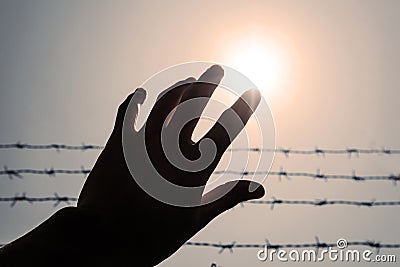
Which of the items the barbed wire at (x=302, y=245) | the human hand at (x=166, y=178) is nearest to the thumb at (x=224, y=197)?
the human hand at (x=166, y=178)

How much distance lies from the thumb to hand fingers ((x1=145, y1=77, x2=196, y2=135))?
51 mm

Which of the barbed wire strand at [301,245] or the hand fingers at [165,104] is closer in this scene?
the hand fingers at [165,104]

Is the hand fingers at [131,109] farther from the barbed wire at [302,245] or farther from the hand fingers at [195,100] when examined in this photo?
the barbed wire at [302,245]

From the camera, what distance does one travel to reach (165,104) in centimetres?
31

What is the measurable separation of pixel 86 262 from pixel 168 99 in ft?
0.33

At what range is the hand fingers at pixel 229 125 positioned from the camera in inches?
11.8

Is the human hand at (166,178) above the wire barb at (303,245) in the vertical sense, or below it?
above

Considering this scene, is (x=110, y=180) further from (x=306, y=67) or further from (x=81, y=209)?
(x=306, y=67)

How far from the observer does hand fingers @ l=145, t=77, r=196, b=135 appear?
31 cm

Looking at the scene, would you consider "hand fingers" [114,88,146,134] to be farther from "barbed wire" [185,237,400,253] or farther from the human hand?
"barbed wire" [185,237,400,253]

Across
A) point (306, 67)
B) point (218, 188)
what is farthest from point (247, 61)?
point (218, 188)

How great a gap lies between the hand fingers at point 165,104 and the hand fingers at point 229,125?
27mm

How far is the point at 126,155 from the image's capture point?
1.04 ft

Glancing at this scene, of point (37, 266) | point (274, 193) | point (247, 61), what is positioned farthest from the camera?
point (247, 61)
